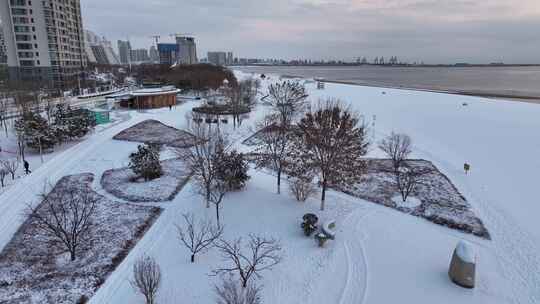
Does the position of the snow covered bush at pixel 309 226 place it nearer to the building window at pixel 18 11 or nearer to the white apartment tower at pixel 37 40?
the white apartment tower at pixel 37 40

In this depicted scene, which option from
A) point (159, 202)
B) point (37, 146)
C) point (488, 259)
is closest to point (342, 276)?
point (488, 259)

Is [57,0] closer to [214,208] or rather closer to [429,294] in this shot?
[214,208]

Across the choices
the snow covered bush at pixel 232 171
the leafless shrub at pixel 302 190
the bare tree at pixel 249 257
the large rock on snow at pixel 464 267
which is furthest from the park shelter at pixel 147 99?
the large rock on snow at pixel 464 267

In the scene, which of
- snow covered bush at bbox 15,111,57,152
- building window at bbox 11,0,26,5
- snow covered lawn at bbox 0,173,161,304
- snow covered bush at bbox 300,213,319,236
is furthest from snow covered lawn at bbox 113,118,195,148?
building window at bbox 11,0,26,5

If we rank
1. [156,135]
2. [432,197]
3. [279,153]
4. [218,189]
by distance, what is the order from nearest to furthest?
[218,189] < [432,197] < [279,153] < [156,135]

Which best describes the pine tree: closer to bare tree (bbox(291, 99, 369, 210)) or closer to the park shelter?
the park shelter

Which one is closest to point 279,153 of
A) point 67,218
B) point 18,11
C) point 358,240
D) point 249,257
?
point 358,240

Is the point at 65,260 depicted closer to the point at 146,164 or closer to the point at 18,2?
the point at 146,164
